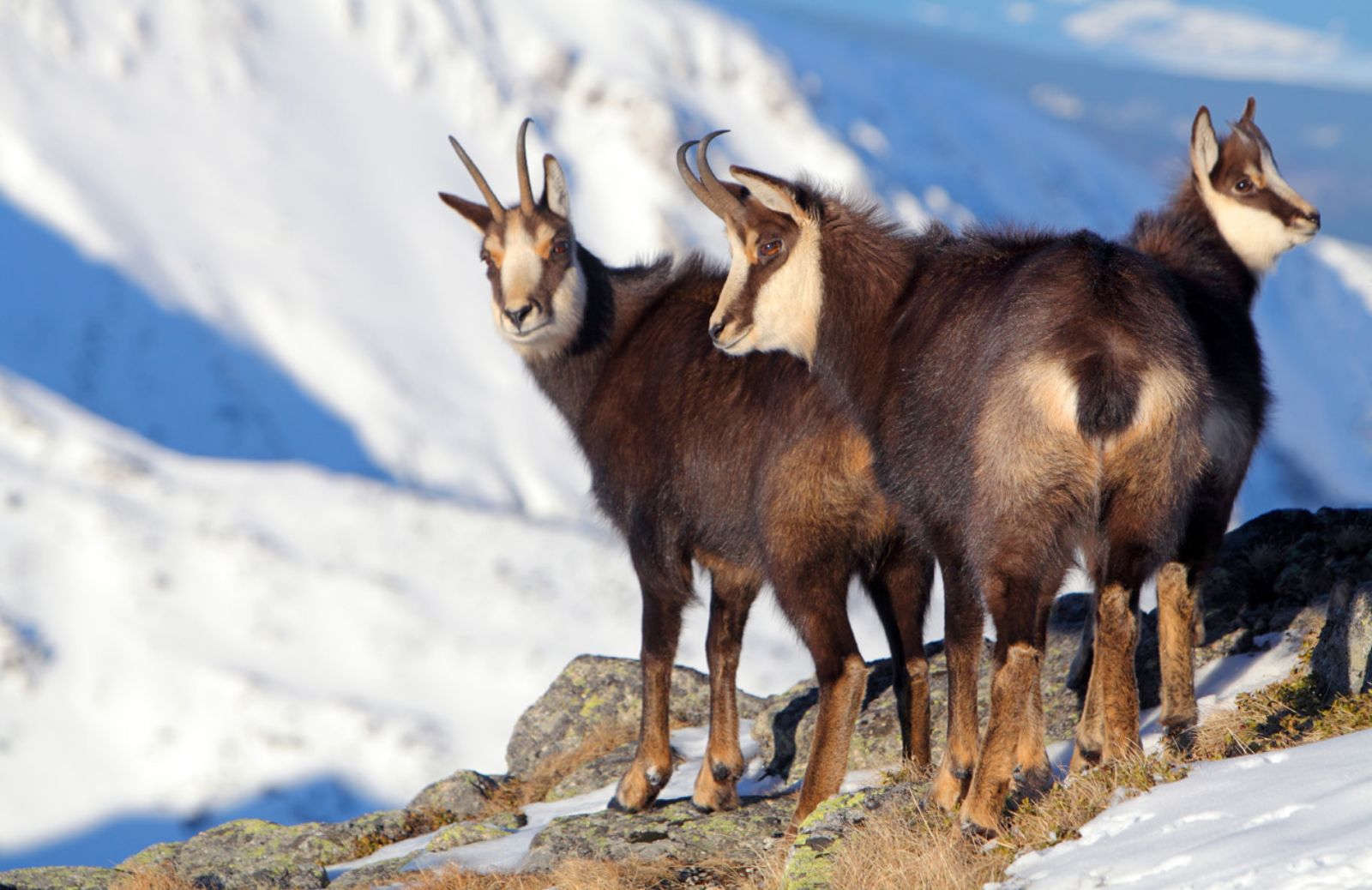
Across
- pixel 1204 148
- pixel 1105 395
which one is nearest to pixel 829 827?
pixel 1105 395

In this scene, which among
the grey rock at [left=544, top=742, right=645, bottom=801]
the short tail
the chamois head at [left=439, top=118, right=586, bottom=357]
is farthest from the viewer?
the grey rock at [left=544, top=742, right=645, bottom=801]

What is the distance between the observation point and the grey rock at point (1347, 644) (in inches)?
256

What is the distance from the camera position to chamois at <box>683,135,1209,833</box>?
5.57 m

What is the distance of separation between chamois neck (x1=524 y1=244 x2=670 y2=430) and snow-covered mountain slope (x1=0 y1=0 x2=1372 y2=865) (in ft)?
111

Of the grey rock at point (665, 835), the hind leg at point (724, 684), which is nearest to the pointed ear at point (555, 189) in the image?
the hind leg at point (724, 684)

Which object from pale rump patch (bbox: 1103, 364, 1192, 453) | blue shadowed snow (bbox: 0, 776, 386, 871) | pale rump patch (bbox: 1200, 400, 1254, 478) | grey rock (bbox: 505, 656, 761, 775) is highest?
blue shadowed snow (bbox: 0, 776, 386, 871)

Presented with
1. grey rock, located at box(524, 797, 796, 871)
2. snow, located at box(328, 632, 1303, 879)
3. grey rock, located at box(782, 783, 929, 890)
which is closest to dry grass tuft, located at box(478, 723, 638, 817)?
snow, located at box(328, 632, 1303, 879)

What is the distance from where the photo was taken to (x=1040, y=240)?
21.9ft

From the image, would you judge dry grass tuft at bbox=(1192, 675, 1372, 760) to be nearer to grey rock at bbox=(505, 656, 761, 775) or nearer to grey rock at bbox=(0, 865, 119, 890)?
grey rock at bbox=(505, 656, 761, 775)

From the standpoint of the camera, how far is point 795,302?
7.19 meters

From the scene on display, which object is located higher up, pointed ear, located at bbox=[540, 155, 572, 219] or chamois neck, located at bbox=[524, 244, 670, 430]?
pointed ear, located at bbox=[540, 155, 572, 219]

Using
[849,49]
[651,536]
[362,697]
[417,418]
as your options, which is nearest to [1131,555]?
[651,536]

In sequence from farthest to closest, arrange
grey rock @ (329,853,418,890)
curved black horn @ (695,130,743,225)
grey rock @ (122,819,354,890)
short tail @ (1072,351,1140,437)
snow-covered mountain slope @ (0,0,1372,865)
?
snow-covered mountain slope @ (0,0,1372,865) → grey rock @ (122,819,354,890) → grey rock @ (329,853,418,890) → curved black horn @ (695,130,743,225) → short tail @ (1072,351,1140,437)

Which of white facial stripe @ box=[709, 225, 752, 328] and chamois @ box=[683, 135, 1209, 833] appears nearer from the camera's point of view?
chamois @ box=[683, 135, 1209, 833]
